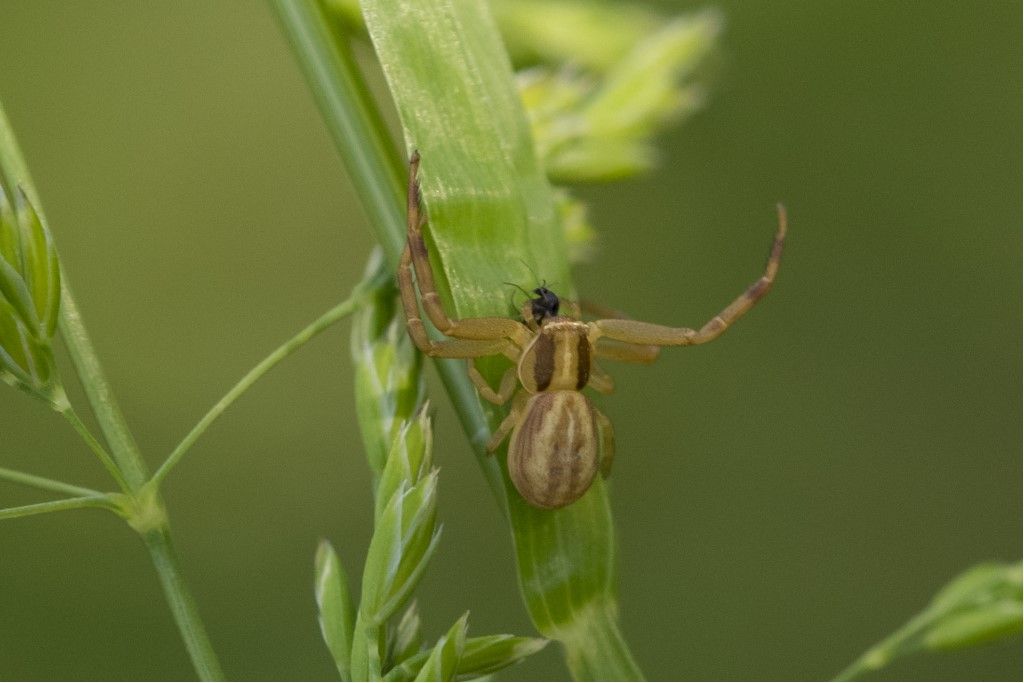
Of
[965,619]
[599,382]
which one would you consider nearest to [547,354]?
[599,382]

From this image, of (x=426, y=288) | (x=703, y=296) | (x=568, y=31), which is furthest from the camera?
(x=703, y=296)

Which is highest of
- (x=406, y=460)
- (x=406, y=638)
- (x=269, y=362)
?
(x=269, y=362)

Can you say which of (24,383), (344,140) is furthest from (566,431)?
(24,383)

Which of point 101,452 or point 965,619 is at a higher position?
point 101,452

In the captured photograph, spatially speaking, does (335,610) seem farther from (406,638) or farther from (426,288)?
(426,288)

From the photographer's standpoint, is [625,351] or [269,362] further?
[625,351]

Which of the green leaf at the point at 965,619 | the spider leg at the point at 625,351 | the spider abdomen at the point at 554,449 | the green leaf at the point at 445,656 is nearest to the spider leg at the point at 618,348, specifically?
the spider leg at the point at 625,351

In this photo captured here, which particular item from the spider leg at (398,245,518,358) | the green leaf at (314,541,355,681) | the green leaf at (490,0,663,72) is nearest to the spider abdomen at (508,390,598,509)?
the spider leg at (398,245,518,358)
